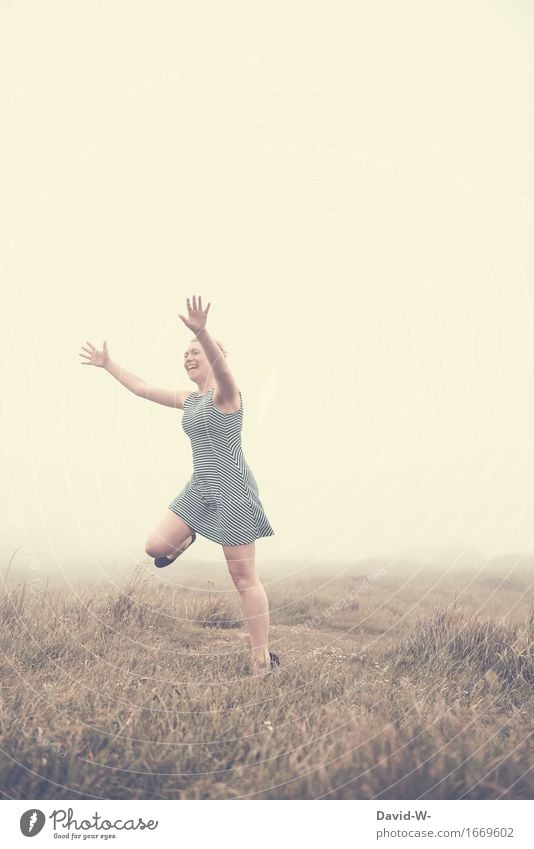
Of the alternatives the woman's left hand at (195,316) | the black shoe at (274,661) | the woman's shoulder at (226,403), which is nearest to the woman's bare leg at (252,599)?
the black shoe at (274,661)

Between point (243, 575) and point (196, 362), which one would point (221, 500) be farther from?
point (196, 362)

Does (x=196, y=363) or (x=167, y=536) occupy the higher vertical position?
(x=196, y=363)

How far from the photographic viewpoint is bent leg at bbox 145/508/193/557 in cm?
640

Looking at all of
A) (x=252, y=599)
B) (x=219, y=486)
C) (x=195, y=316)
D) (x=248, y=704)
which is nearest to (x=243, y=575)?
(x=252, y=599)

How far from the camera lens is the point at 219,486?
620 cm

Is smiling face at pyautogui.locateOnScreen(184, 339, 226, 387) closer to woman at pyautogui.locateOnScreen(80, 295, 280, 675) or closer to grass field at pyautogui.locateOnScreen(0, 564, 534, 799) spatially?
woman at pyautogui.locateOnScreen(80, 295, 280, 675)

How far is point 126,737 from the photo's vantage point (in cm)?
429

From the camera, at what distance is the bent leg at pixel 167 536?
6402 mm

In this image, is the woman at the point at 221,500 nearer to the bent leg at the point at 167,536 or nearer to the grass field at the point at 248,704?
the bent leg at the point at 167,536

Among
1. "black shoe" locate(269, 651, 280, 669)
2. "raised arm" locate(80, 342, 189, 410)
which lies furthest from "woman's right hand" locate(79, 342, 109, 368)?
"black shoe" locate(269, 651, 280, 669)

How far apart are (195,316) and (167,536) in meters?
2.33

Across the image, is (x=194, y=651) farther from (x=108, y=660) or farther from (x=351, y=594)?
(x=351, y=594)
